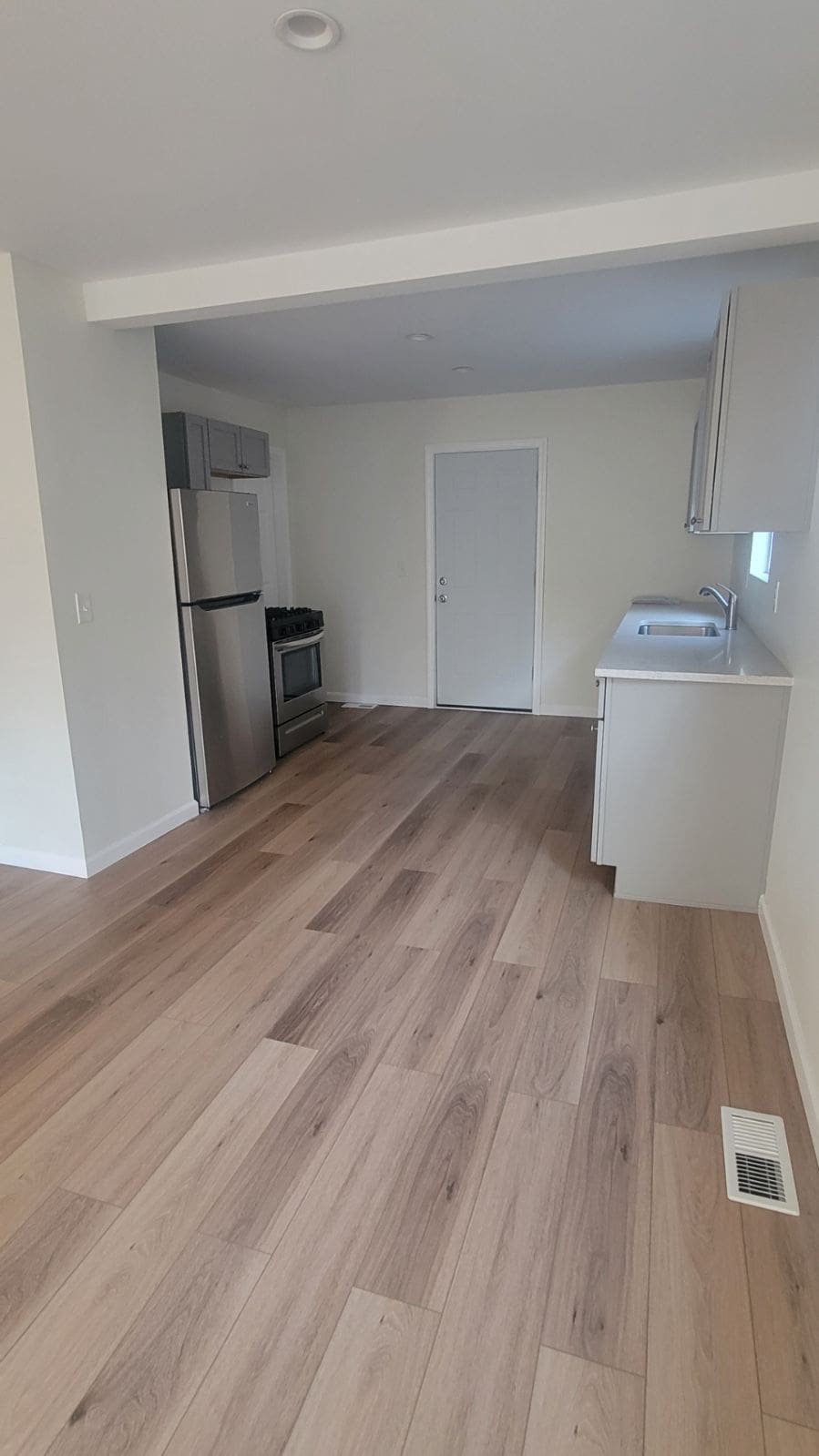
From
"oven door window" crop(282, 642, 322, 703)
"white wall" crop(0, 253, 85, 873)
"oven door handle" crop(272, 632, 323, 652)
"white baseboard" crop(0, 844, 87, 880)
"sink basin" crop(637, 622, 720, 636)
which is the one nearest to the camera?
"white wall" crop(0, 253, 85, 873)

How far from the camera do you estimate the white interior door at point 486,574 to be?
18.2ft

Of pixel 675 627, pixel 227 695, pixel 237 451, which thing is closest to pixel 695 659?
pixel 675 627

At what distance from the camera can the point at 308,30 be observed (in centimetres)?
147

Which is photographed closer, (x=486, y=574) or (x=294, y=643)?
(x=294, y=643)

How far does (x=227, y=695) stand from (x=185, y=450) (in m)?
1.26

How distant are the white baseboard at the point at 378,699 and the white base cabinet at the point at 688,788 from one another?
3.35 meters

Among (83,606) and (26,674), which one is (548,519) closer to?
(83,606)

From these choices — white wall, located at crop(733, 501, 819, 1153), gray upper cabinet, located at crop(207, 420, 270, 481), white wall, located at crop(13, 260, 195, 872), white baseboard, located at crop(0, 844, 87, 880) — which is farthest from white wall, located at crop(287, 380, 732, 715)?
white baseboard, located at crop(0, 844, 87, 880)

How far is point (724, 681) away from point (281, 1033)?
1.87 meters

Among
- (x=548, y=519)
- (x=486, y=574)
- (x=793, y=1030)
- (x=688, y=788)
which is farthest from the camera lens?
(x=486, y=574)

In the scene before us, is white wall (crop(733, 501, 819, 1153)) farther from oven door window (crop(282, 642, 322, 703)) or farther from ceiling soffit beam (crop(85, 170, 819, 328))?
oven door window (crop(282, 642, 322, 703))

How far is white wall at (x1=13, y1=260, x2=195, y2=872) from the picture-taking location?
9.34ft

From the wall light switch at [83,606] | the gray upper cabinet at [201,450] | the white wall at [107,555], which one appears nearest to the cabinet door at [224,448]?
the gray upper cabinet at [201,450]

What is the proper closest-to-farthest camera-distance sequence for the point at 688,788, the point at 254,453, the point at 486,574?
the point at 688,788
the point at 254,453
the point at 486,574
